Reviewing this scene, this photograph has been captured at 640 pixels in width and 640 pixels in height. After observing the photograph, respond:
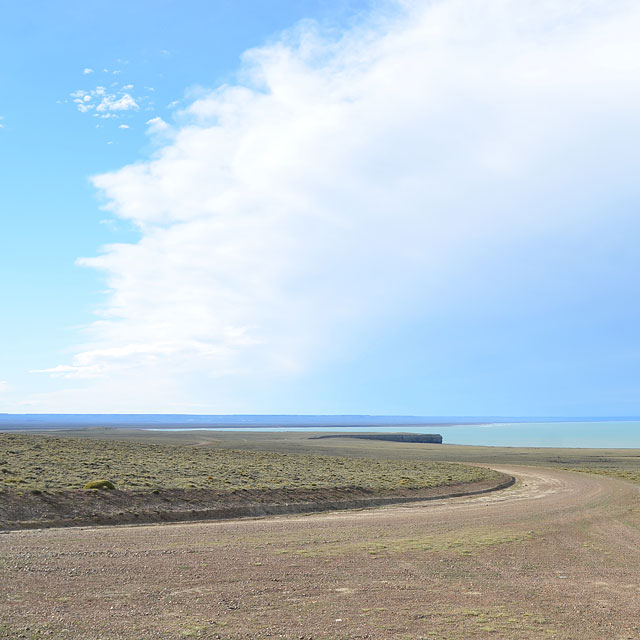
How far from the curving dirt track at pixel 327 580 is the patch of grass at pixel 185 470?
952cm

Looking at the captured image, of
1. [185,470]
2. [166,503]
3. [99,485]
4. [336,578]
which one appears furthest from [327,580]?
[185,470]

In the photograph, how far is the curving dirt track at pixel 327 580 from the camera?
11.0 m

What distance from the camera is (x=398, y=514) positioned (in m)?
27.4

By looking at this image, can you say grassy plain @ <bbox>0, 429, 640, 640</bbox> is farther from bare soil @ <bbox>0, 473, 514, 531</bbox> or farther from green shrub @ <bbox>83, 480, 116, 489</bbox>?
bare soil @ <bbox>0, 473, 514, 531</bbox>

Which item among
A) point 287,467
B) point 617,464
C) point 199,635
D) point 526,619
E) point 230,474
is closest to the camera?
point 199,635

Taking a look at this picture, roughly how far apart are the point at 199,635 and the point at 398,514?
18295mm

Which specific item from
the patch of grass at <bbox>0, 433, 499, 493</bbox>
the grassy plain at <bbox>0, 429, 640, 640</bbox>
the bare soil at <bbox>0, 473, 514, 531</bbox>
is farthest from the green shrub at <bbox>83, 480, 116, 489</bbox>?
the grassy plain at <bbox>0, 429, 640, 640</bbox>

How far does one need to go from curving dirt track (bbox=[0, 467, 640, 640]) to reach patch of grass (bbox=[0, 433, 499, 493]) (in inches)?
375

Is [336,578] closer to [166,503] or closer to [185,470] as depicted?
[166,503]

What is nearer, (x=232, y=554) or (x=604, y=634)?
(x=604, y=634)

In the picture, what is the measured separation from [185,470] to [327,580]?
87.6 ft

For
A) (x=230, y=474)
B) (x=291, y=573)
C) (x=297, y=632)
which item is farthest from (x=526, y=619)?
(x=230, y=474)

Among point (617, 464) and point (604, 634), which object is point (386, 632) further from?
point (617, 464)

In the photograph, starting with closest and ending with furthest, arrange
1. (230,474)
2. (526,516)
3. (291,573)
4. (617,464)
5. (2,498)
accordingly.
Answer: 1. (291,573)
2. (2,498)
3. (526,516)
4. (230,474)
5. (617,464)
